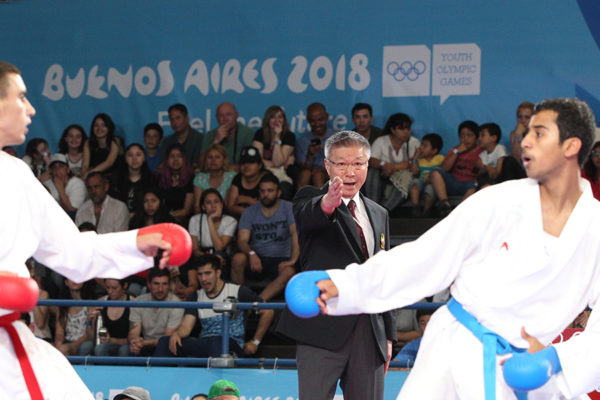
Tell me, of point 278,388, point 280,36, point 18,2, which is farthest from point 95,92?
point 278,388

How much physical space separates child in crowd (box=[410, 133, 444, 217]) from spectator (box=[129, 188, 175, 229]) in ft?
8.01

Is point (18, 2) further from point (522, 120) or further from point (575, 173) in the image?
point (575, 173)

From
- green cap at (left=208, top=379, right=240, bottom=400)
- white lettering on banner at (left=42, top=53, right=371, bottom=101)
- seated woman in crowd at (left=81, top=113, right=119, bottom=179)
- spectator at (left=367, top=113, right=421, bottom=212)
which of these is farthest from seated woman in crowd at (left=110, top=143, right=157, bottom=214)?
green cap at (left=208, top=379, right=240, bottom=400)

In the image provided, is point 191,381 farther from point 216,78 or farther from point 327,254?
point 216,78

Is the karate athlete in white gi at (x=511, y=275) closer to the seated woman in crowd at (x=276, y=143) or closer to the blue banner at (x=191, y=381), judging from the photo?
the blue banner at (x=191, y=381)

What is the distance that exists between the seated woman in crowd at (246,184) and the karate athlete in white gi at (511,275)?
16.5ft

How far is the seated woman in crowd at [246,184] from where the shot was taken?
26.6 feet

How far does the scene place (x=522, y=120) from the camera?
8070 millimetres

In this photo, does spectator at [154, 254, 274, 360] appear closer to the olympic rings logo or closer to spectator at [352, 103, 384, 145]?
spectator at [352, 103, 384, 145]

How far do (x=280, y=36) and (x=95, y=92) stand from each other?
233cm

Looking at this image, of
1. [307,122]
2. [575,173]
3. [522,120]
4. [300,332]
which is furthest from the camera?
[307,122]

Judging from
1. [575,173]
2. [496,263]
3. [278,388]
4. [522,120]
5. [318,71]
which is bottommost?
[278,388]

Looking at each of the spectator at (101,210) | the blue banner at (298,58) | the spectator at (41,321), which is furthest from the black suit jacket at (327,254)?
the blue banner at (298,58)

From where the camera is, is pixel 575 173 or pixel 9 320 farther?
pixel 575 173
